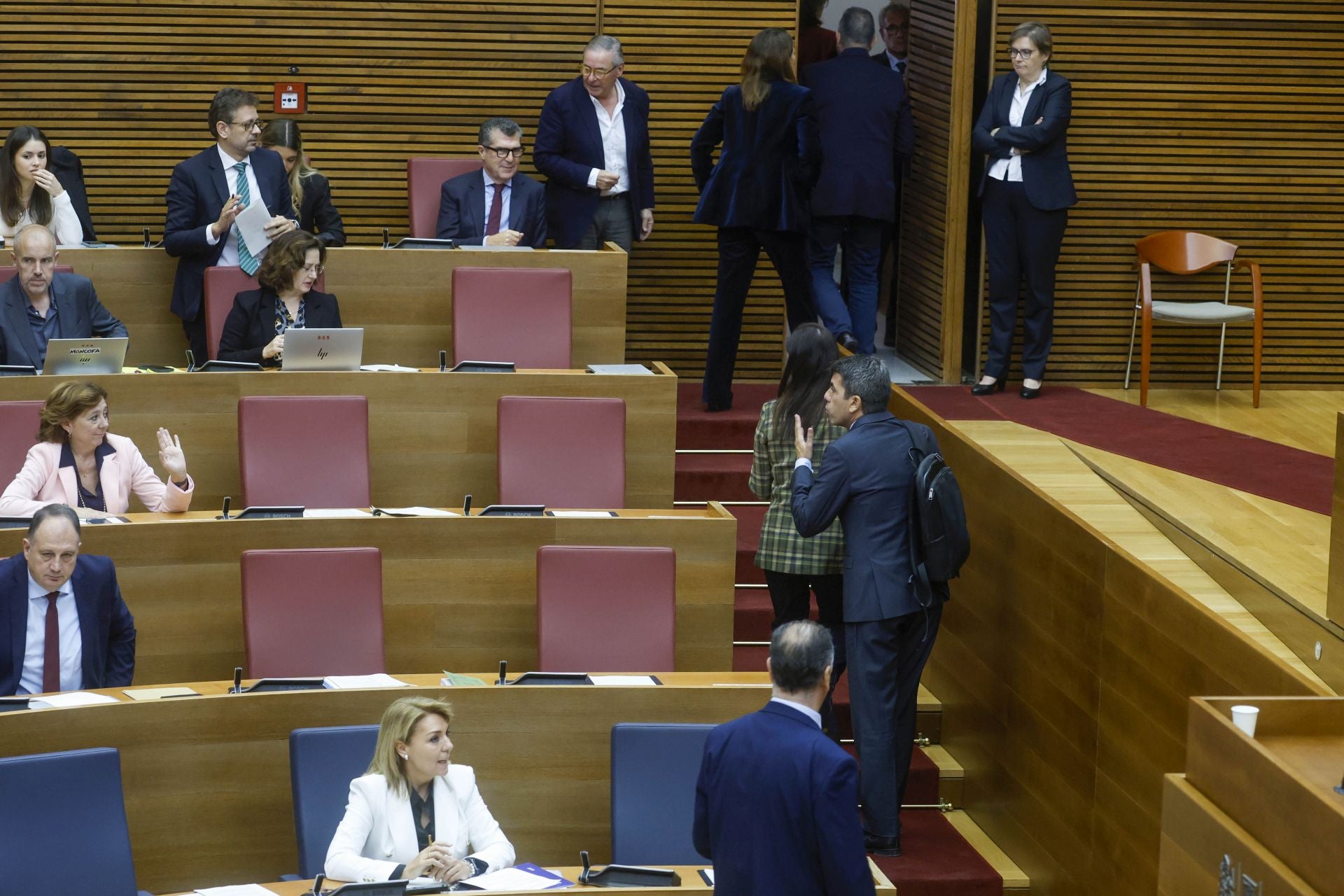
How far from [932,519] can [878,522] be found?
0.44 feet

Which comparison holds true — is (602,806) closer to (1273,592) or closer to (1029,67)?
(1273,592)

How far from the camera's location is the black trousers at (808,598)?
4.44 metres

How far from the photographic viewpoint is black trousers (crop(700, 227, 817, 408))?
609 centimetres

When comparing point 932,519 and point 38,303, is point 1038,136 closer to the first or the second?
point 932,519

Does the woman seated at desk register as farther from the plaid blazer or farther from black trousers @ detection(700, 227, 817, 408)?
the plaid blazer

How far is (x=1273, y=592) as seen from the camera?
355cm

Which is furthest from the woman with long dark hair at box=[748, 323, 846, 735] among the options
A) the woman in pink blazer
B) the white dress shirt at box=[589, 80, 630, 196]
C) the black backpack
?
the white dress shirt at box=[589, 80, 630, 196]

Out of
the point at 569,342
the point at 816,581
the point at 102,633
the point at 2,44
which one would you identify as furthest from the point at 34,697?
the point at 2,44

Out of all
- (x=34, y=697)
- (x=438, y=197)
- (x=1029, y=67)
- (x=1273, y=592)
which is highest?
(x=1029, y=67)

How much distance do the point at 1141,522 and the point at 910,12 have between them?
3.77 meters

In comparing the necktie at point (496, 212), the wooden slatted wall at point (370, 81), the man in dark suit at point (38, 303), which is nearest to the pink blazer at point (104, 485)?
the man in dark suit at point (38, 303)

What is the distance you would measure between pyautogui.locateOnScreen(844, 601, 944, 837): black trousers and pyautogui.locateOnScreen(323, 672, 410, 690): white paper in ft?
3.81

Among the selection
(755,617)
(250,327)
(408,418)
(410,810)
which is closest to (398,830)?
(410,810)

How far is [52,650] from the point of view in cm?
393
